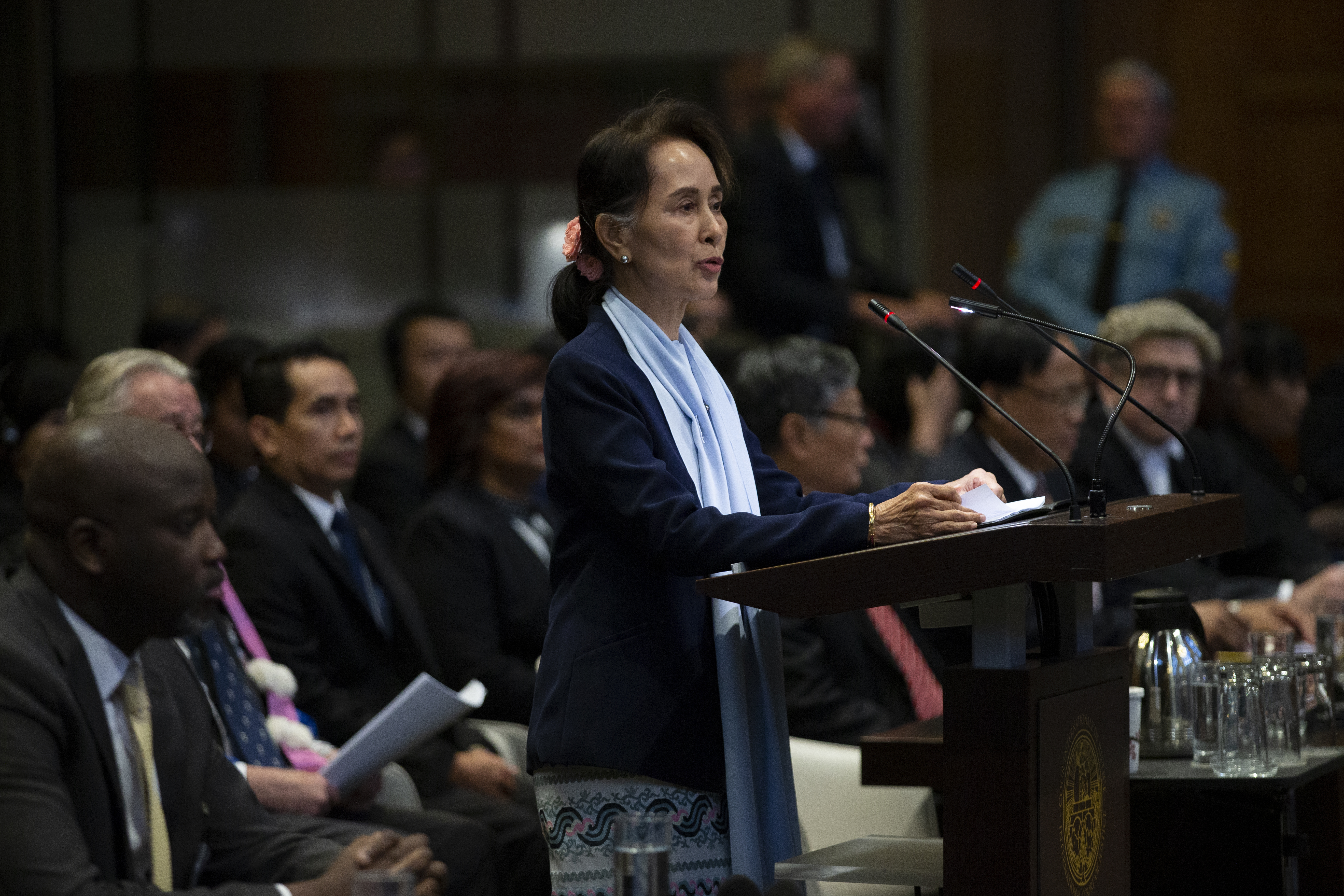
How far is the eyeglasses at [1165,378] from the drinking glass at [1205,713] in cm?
189

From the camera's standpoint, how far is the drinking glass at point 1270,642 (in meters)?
3.35

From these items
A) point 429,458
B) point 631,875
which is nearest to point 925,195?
point 429,458

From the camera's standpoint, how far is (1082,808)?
7.63 ft

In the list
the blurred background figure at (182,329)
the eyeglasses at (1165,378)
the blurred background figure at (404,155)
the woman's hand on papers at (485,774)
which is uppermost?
the blurred background figure at (404,155)

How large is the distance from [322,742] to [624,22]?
450 centimetres

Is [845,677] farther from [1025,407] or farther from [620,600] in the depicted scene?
[620,600]

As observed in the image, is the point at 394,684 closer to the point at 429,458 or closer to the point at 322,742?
the point at 322,742

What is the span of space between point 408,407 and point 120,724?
3828 millimetres

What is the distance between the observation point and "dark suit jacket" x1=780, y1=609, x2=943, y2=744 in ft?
12.8

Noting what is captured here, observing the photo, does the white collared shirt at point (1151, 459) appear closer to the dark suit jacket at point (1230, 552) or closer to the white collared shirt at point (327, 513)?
the dark suit jacket at point (1230, 552)

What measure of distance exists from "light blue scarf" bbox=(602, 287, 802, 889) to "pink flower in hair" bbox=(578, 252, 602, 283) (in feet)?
0.13

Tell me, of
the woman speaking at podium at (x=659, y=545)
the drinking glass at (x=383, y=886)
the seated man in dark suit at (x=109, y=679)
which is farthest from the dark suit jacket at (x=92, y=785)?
the drinking glass at (x=383, y=886)

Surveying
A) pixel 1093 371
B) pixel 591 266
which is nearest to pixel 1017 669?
pixel 1093 371

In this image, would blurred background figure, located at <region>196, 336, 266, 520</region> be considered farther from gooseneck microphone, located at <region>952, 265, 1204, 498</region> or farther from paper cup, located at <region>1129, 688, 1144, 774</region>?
gooseneck microphone, located at <region>952, 265, 1204, 498</region>
